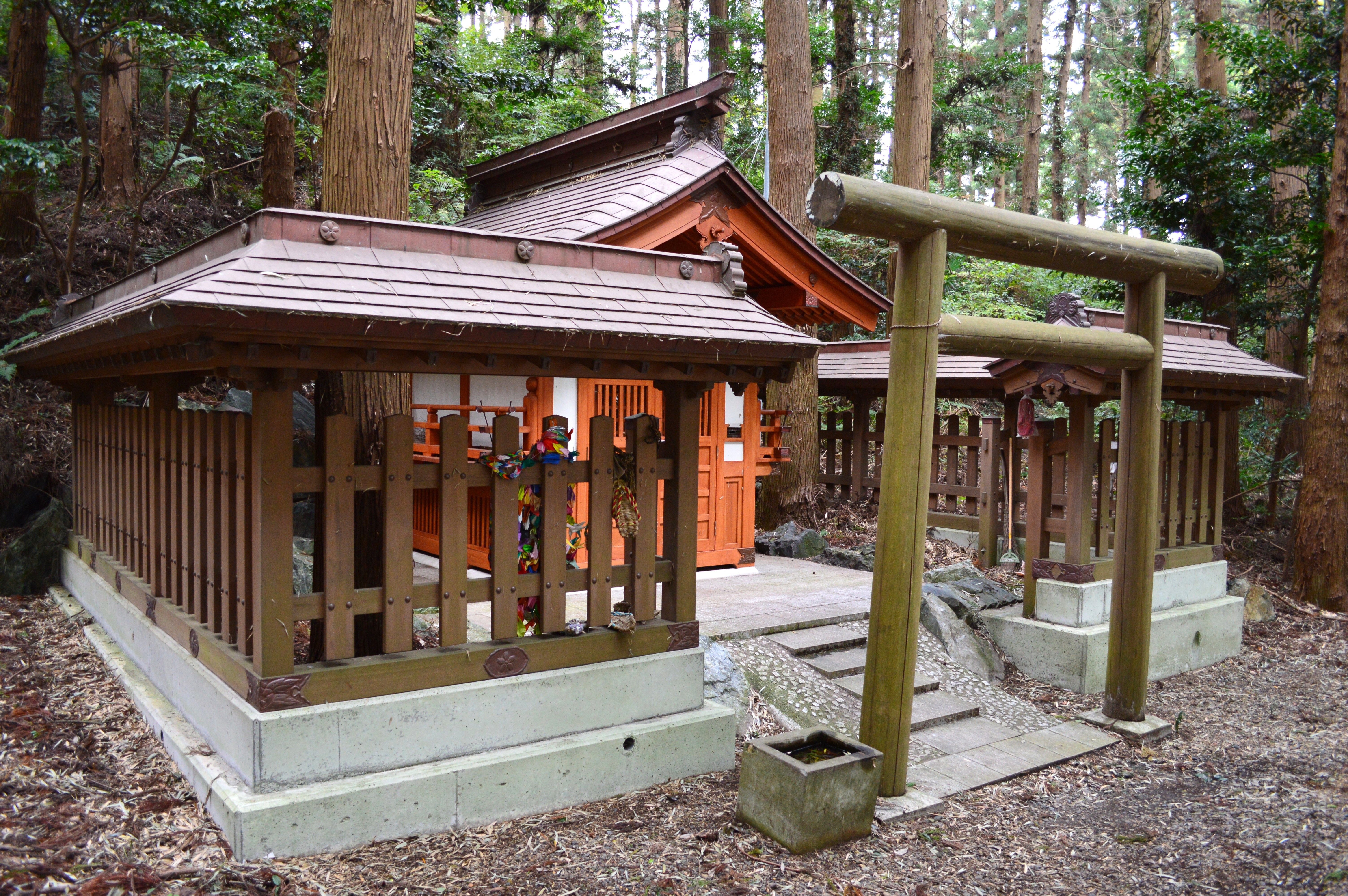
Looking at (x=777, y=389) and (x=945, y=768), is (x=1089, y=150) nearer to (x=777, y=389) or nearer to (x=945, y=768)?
(x=777, y=389)

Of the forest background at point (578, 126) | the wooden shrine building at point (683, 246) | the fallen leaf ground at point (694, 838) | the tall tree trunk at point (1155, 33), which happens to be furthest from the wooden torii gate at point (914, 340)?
the tall tree trunk at point (1155, 33)

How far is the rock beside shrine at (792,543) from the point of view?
10680 mm

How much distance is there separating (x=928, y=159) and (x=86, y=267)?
12.8m

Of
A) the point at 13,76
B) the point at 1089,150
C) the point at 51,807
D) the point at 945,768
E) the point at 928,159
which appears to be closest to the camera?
the point at 51,807

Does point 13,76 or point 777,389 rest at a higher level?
point 13,76

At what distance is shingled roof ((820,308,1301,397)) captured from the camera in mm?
8391

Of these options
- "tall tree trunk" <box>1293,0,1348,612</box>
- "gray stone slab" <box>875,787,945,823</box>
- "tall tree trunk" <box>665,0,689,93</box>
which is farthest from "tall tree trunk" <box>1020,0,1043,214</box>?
"gray stone slab" <box>875,787,945,823</box>

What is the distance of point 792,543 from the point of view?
10.7m

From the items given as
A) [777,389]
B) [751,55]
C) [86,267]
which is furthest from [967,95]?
[86,267]

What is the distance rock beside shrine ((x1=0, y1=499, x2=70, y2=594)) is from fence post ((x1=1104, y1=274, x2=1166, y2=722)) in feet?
31.9

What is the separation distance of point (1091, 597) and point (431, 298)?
655 centimetres

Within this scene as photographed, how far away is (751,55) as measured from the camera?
19969 millimetres

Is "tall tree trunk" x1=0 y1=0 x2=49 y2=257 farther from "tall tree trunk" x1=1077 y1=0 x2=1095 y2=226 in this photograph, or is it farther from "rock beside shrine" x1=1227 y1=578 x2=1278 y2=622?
"tall tree trunk" x1=1077 y1=0 x2=1095 y2=226

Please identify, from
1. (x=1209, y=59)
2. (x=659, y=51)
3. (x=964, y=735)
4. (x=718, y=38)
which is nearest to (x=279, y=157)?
(x=964, y=735)
